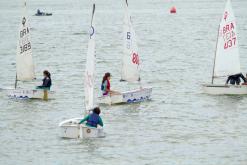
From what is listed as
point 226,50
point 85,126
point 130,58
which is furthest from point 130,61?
point 85,126

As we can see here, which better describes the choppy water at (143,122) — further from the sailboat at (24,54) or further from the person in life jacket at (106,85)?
the sailboat at (24,54)

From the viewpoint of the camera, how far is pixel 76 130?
102 ft

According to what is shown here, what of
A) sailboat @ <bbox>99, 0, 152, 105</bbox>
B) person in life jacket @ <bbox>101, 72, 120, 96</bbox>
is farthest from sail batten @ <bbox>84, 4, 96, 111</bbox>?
sailboat @ <bbox>99, 0, 152, 105</bbox>

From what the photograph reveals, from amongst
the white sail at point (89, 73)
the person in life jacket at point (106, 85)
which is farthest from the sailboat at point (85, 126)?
the person in life jacket at point (106, 85)

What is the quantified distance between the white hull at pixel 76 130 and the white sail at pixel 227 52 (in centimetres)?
1563

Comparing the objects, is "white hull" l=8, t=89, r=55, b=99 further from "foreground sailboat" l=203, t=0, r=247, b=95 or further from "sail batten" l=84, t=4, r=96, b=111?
"sail batten" l=84, t=4, r=96, b=111

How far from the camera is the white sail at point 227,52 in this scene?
44.9 metres

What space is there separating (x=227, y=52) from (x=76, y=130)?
17113 mm

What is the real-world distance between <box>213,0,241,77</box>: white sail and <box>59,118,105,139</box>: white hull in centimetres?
1563

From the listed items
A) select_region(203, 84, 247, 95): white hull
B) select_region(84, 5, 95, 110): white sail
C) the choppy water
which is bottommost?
the choppy water

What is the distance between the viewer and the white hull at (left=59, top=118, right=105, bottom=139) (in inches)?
1214

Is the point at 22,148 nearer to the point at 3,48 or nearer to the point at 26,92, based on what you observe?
the point at 26,92

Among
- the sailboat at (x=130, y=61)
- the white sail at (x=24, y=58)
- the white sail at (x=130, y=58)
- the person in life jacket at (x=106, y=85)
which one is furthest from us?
the white sail at (x=24, y=58)

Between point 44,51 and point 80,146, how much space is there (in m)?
49.6
